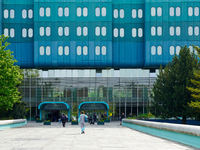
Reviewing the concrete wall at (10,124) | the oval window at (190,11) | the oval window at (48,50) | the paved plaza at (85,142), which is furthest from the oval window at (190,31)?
the paved plaza at (85,142)

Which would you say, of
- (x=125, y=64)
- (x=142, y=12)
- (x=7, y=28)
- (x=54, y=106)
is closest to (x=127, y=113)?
(x=125, y=64)

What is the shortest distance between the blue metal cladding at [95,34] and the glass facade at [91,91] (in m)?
2.70

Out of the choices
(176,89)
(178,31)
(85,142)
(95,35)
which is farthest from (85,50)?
(85,142)

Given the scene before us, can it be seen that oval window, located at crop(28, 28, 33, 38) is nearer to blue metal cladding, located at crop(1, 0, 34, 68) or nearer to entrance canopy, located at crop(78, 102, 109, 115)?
blue metal cladding, located at crop(1, 0, 34, 68)

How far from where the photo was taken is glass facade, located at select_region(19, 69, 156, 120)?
63.3 m

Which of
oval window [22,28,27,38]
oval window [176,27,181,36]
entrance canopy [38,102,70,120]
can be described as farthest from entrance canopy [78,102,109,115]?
oval window [176,27,181,36]

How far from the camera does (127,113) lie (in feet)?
210

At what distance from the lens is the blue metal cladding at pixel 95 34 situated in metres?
61.6

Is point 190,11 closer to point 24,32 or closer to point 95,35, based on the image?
point 95,35

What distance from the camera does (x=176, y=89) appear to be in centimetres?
3838

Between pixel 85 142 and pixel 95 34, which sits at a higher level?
pixel 95 34

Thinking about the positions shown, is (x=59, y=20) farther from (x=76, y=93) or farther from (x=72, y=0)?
(x=76, y=93)

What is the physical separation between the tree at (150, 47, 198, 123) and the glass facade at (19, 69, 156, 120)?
22.9 m

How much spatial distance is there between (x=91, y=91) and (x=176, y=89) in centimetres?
2682
